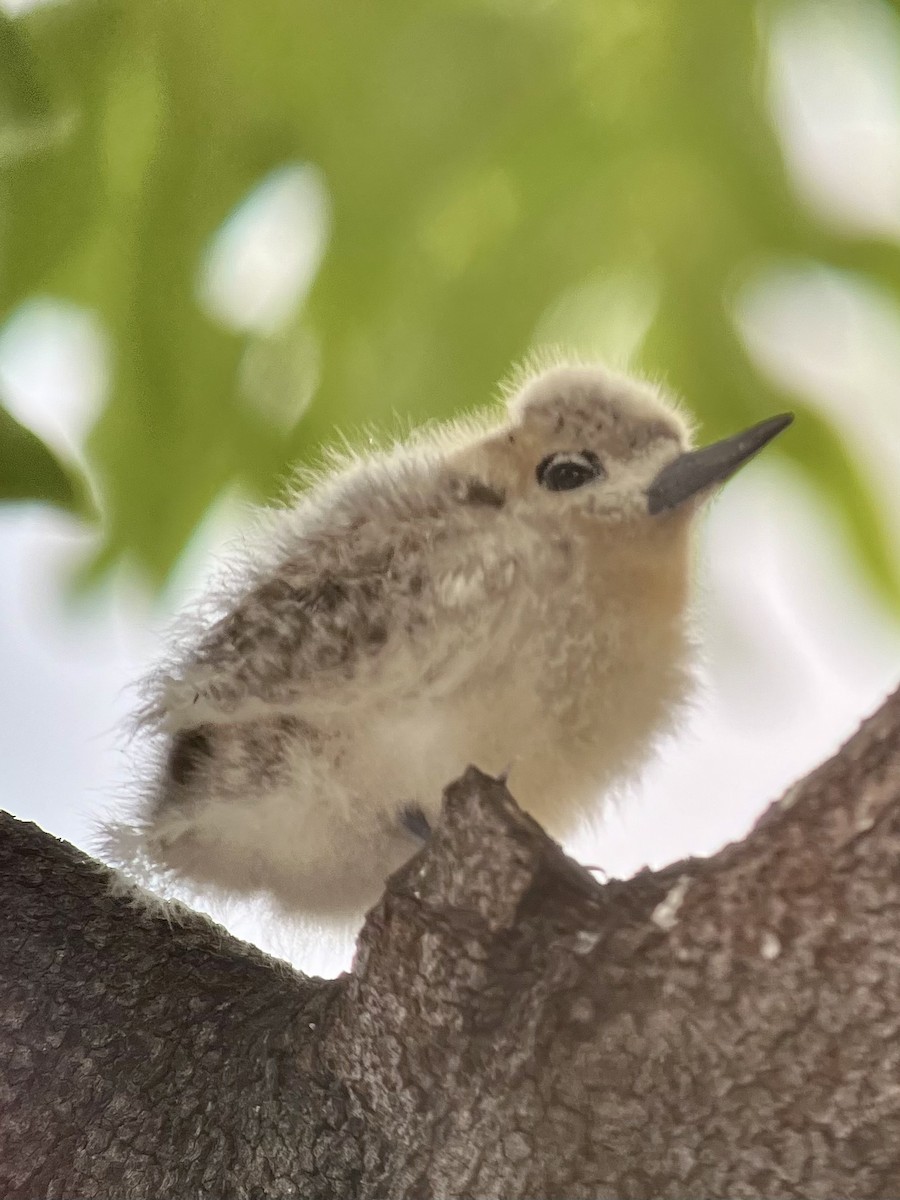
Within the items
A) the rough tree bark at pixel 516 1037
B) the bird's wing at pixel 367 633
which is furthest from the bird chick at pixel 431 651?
the rough tree bark at pixel 516 1037

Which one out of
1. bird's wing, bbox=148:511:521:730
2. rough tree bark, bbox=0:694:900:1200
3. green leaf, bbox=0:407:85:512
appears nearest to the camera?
rough tree bark, bbox=0:694:900:1200

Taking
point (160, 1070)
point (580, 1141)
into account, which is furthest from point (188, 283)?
point (580, 1141)

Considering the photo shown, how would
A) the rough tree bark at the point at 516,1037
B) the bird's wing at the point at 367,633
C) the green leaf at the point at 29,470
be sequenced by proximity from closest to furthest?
the rough tree bark at the point at 516,1037 < the bird's wing at the point at 367,633 < the green leaf at the point at 29,470

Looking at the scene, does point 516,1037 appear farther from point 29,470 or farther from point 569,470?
point 29,470

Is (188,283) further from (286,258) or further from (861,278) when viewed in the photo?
(861,278)

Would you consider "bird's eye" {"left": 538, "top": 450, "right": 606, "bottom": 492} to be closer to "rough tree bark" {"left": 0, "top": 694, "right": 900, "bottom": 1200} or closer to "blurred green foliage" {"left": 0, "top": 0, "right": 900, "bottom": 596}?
"blurred green foliage" {"left": 0, "top": 0, "right": 900, "bottom": 596}

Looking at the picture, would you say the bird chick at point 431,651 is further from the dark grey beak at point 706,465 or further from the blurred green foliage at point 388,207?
the blurred green foliage at point 388,207

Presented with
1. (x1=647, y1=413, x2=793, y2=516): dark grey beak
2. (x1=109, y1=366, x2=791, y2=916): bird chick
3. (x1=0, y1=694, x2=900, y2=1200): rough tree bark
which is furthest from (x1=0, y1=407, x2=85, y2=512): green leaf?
(x1=647, y1=413, x2=793, y2=516): dark grey beak

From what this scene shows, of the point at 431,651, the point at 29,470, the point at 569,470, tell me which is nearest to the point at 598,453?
the point at 569,470
